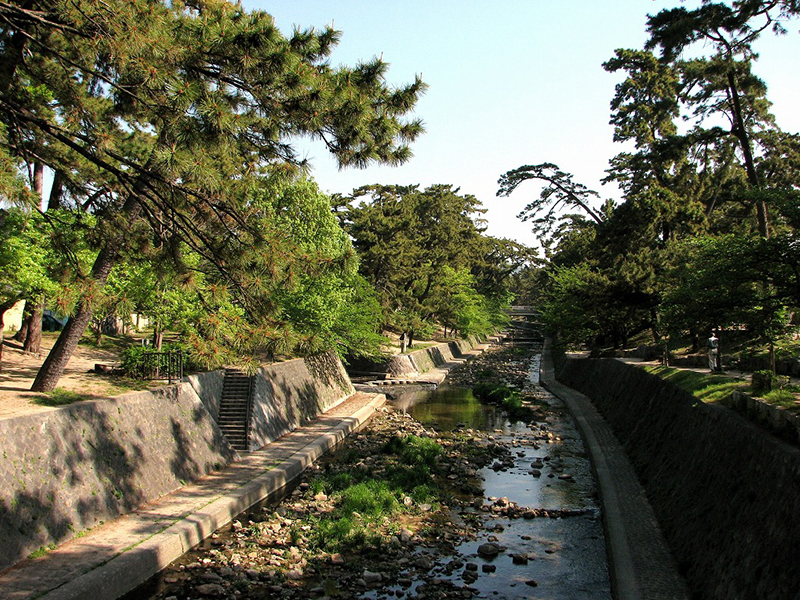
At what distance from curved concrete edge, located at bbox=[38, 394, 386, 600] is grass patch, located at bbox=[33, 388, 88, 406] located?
12.8 ft

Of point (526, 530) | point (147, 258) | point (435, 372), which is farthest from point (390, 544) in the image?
point (435, 372)

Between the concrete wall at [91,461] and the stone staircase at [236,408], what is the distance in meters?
1.76

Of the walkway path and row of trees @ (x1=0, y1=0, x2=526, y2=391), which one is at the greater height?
row of trees @ (x1=0, y1=0, x2=526, y2=391)

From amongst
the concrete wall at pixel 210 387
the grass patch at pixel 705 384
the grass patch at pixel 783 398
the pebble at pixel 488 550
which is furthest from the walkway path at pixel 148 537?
the grass patch at pixel 783 398

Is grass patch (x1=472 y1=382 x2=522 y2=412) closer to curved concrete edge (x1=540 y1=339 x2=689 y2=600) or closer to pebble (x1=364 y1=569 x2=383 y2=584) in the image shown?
curved concrete edge (x1=540 y1=339 x2=689 y2=600)

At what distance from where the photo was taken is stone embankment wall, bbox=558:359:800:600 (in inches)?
273

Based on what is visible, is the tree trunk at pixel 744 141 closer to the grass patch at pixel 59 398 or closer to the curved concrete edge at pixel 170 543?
the curved concrete edge at pixel 170 543

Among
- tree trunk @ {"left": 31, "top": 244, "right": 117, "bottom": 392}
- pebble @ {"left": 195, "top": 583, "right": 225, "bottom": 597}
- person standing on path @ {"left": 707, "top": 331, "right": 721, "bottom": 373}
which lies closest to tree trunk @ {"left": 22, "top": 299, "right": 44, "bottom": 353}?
tree trunk @ {"left": 31, "top": 244, "right": 117, "bottom": 392}

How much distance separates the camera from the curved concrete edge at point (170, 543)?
30.3 feet

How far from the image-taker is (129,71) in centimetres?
888

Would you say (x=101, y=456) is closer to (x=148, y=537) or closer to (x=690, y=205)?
(x=148, y=537)

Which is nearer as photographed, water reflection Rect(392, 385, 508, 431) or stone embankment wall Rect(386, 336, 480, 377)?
water reflection Rect(392, 385, 508, 431)

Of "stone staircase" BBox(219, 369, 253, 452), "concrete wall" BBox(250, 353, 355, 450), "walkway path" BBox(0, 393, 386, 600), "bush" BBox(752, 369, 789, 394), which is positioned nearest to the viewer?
"walkway path" BBox(0, 393, 386, 600)

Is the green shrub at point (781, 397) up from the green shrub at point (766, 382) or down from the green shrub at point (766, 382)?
down
